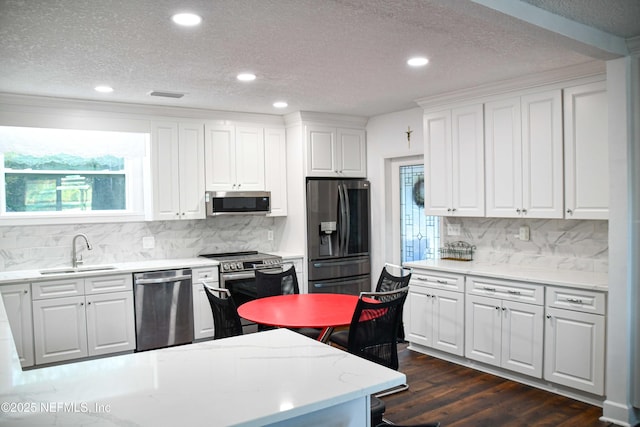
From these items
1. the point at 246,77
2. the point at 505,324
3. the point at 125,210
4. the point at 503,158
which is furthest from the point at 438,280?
the point at 125,210

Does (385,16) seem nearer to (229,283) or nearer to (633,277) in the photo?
(633,277)

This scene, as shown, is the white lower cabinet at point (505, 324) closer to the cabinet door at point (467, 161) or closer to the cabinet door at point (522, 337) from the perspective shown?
the cabinet door at point (522, 337)

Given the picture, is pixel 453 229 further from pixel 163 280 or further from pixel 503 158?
pixel 163 280

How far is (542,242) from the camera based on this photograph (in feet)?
14.4

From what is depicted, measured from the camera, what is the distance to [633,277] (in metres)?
3.25

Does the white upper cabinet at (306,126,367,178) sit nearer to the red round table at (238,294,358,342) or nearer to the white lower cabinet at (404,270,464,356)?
the white lower cabinet at (404,270,464,356)

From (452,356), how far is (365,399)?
312 cm

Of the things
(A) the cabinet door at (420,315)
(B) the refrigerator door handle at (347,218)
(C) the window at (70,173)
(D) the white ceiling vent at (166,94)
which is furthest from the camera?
(B) the refrigerator door handle at (347,218)

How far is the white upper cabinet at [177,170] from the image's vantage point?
5121mm

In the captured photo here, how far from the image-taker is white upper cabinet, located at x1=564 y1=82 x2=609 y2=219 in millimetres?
3680

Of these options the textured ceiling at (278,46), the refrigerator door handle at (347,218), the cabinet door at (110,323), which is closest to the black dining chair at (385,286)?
the textured ceiling at (278,46)

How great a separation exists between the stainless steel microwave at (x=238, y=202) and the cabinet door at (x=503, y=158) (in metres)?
2.43

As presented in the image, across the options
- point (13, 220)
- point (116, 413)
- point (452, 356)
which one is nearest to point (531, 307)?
point (452, 356)

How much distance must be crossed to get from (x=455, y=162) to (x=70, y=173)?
12.5 feet
